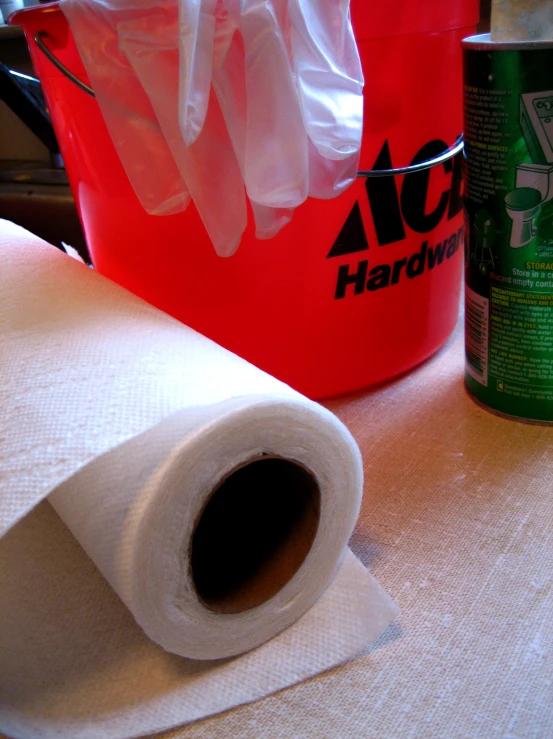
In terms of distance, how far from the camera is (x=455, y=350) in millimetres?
764

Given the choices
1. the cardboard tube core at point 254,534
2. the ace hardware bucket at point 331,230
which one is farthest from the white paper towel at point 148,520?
the ace hardware bucket at point 331,230

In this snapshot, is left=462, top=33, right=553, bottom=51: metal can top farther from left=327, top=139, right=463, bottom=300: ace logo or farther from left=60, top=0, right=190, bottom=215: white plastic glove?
left=60, top=0, right=190, bottom=215: white plastic glove

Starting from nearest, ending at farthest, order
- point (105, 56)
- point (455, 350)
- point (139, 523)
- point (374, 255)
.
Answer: point (139, 523)
point (105, 56)
point (374, 255)
point (455, 350)

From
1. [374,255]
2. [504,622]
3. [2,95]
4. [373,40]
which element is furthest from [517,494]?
[2,95]

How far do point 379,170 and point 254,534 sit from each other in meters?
0.31

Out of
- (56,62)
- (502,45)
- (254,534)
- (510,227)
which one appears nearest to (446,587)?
(254,534)

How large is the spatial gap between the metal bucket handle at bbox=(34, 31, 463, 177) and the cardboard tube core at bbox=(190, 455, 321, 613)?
259 millimetres

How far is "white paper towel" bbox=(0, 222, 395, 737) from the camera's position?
0.36 metres

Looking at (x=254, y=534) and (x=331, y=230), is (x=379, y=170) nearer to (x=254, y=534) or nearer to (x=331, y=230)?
(x=331, y=230)

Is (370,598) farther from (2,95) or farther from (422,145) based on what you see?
(2,95)

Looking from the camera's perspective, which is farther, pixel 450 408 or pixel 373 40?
pixel 450 408

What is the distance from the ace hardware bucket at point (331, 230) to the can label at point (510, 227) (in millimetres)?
41

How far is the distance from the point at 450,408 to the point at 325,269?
18 cm

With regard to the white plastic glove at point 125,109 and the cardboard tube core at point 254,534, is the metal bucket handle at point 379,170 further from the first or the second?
the cardboard tube core at point 254,534
